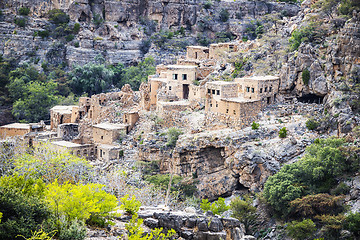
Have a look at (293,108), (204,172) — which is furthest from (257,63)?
(204,172)

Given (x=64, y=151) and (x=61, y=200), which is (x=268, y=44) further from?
(x=61, y=200)

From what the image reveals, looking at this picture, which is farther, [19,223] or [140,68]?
[140,68]

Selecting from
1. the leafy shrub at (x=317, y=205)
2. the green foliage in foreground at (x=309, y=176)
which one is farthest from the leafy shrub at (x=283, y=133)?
→ the leafy shrub at (x=317, y=205)

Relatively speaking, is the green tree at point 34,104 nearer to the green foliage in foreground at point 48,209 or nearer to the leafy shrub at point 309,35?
the leafy shrub at point 309,35

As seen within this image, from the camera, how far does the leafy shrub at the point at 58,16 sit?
331 ft

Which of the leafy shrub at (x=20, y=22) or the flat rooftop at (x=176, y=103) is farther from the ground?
the leafy shrub at (x=20, y=22)

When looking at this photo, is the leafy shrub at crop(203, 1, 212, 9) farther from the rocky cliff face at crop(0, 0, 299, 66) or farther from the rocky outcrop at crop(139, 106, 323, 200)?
the rocky outcrop at crop(139, 106, 323, 200)

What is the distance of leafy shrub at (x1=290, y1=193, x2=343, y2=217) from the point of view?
1789 inches

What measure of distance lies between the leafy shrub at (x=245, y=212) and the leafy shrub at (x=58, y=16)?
6428cm

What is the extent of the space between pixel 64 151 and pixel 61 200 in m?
25.6

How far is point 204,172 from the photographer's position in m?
54.7

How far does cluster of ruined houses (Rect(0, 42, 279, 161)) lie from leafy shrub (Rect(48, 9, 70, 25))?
118ft

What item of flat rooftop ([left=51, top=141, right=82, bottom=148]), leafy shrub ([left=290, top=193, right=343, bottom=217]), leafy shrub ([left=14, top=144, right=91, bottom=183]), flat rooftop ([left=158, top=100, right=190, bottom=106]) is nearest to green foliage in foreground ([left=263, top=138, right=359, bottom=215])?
leafy shrub ([left=290, top=193, right=343, bottom=217])

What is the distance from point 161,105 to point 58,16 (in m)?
49.6
